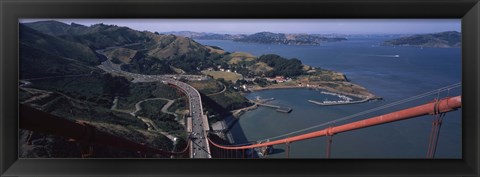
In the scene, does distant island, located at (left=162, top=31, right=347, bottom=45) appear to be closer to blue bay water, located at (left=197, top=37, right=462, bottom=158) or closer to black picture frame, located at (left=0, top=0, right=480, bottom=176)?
blue bay water, located at (left=197, top=37, right=462, bottom=158)

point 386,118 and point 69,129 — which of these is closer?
point 69,129

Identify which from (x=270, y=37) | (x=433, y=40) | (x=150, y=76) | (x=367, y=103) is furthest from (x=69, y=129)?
(x=433, y=40)

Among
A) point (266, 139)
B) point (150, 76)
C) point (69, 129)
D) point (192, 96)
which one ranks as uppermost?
point (150, 76)

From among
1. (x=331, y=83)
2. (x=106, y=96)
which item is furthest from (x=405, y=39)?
(x=106, y=96)

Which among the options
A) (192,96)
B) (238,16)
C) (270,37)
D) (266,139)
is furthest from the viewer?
(192,96)

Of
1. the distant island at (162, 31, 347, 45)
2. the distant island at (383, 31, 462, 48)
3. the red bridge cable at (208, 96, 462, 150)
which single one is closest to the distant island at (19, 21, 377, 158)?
the distant island at (162, 31, 347, 45)

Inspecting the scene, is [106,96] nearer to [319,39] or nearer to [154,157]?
[154,157]

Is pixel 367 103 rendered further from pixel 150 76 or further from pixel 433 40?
pixel 150 76

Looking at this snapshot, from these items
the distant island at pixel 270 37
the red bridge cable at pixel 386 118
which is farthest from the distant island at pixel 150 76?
the red bridge cable at pixel 386 118
